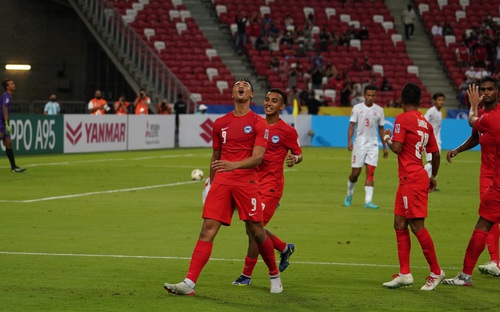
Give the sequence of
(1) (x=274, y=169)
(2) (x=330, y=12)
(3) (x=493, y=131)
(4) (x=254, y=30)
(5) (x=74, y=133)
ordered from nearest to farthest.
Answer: (3) (x=493, y=131) < (1) (x=274, y=169) < (5) (x=74, y=133) < (4) (x=254, y=30) < (2) (x=330, y=12)

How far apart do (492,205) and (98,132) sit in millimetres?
28111

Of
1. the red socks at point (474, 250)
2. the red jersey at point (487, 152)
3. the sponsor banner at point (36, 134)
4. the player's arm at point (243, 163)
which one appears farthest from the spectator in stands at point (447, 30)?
the player's arm at point (243, 163)

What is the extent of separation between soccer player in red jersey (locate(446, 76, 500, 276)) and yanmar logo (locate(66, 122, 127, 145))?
1016 inches

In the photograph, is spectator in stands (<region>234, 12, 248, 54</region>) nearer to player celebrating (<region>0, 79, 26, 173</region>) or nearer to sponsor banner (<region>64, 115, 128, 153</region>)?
sponsor banner (<region>64, 115, 128, 153</region>)

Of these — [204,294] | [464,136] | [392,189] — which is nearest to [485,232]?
[204,294]

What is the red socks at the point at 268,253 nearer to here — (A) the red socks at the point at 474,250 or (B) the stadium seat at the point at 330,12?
(A) the red socks at the point at 474,250

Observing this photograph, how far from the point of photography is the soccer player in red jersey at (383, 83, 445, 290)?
1135cm

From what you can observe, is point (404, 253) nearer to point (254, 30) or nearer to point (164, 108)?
point (164, 108)

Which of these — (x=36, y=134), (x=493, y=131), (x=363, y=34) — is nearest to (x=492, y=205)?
(x=493, y=131)

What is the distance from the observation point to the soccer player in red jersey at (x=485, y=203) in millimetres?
11492

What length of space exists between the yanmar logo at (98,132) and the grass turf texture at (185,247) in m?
8.79

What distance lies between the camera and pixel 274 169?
12.0 meters

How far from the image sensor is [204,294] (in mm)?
10836

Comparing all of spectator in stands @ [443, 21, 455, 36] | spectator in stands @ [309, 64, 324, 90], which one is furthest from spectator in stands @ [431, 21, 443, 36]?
spectator in stands @ [309, 64, 324, 90]
